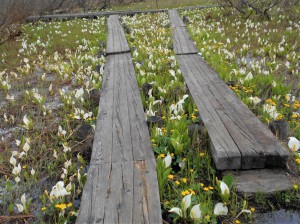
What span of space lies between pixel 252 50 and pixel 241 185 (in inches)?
212

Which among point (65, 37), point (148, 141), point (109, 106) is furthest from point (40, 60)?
point (148, 141)

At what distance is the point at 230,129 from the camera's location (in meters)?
3.51

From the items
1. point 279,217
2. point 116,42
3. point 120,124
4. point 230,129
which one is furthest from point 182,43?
point 279,217

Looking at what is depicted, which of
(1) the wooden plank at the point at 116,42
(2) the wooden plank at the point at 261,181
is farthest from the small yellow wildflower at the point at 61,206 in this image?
(1) the wooden plank at the point at 116,42

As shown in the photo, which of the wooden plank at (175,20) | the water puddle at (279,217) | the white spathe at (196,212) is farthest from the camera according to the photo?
the wooden plank at (175,20)

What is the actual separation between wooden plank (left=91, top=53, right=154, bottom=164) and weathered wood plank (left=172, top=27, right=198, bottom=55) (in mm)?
2003

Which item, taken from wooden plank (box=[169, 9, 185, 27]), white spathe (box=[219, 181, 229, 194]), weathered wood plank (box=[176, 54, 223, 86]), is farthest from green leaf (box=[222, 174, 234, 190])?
wooden plank (box=[169, 9, 185, 27])

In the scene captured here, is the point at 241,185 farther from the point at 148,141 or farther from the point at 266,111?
the point at 266,111

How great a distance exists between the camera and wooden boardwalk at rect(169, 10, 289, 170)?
300 centimetres

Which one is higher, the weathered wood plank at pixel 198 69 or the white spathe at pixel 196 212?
the weathered wood plank at pixel 198 69

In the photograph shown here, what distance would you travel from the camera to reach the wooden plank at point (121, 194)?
235cm

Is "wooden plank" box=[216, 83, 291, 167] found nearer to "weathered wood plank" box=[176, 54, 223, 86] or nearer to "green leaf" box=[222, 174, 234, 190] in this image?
"green leaf" box=[222, 174, 234, 190]

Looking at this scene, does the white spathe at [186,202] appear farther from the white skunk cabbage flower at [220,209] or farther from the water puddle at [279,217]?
the water puddle at [279,217]

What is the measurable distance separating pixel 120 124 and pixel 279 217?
1.99 metres
